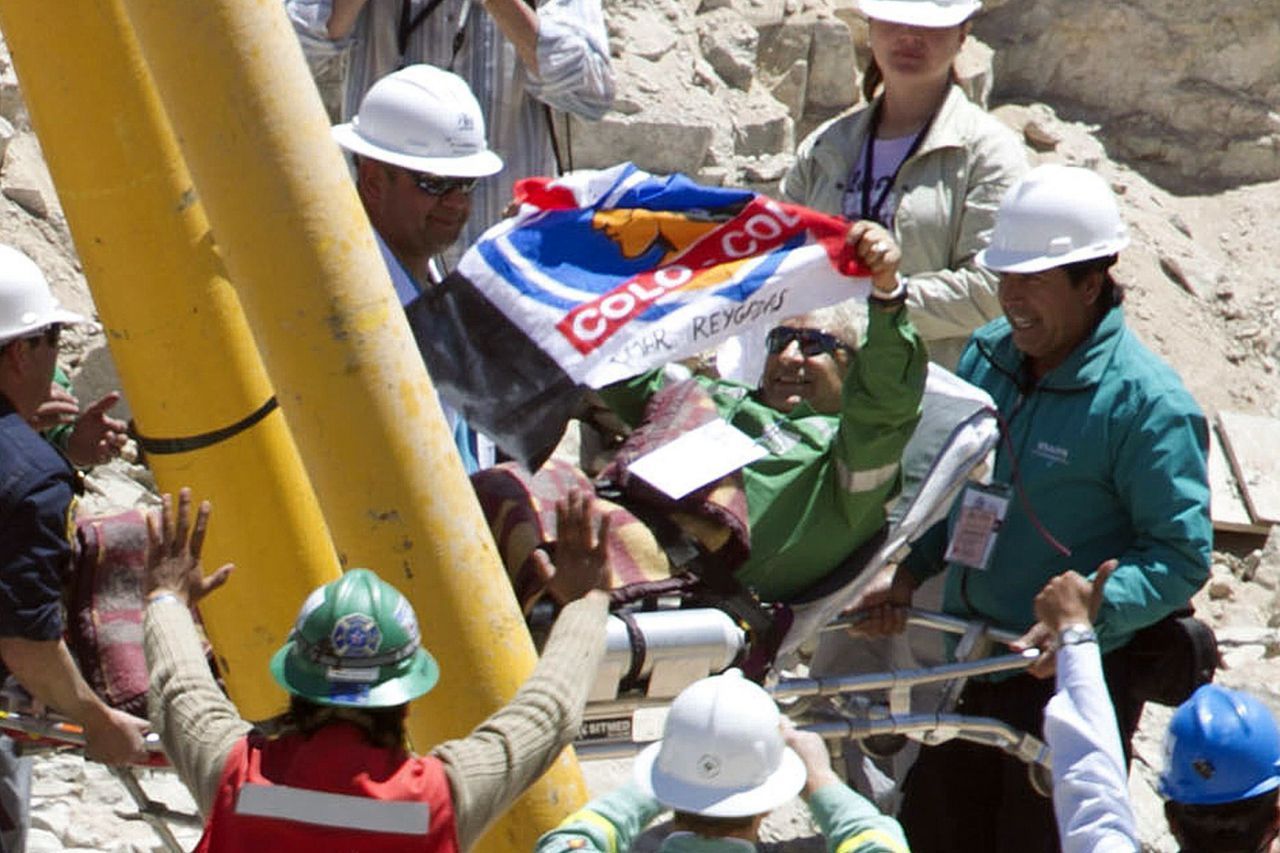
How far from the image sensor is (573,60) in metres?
7.58

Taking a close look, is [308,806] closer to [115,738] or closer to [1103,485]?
[115,738]

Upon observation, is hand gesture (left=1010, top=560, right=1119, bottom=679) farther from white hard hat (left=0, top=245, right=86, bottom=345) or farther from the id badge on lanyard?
white hard hat (left=0, top=245, right=86, bottom=345)

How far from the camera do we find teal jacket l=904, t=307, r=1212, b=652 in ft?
20.3

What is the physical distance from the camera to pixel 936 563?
6.82 meters

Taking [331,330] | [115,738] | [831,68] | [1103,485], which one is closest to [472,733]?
[331,330]

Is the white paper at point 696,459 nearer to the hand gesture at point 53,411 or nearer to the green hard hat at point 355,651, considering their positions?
the hand gesture at point 53,411

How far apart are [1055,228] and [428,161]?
1.53 metres

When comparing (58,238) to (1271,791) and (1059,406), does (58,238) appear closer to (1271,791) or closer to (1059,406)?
(1059,406)

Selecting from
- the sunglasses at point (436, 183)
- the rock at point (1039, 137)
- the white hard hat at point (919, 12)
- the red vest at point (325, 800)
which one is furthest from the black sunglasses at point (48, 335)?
the rock at point (1039, 137)

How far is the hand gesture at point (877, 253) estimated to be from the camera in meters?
6.04

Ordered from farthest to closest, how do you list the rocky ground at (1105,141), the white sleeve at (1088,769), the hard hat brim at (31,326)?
the rocky ground at (1105,141) < the hard hat brim at (31,326) < the white sleeve at (1088,769)

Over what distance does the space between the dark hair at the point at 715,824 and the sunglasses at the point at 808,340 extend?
7.08 feet

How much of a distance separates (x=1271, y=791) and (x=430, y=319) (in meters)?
2.49

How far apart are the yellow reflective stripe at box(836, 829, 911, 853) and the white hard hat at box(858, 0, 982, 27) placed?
342cm
